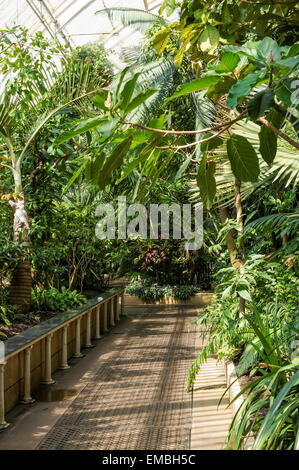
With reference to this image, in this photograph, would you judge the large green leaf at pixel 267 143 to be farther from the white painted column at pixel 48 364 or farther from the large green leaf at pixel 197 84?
the white painted column at pixel 48 364

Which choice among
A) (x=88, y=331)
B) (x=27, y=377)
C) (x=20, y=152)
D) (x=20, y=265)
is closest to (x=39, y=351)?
(x=27, y=377)

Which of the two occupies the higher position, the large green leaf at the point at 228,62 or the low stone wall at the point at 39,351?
the large green leaf at the point at 228,62

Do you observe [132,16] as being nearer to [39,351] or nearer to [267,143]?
[39,351]

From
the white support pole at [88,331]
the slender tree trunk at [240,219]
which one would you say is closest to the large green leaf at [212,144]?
the slender tree trunk at [240,219]

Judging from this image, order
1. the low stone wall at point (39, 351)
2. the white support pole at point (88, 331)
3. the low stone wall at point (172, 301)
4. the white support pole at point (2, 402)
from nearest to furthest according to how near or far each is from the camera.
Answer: the white support pole at point (2, 402) < the low stone wall at point (39, 351) < the white support pole at point (88, 331) < the low stone wall at point (172, 301)

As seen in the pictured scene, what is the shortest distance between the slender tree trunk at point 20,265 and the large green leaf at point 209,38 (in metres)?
3.99

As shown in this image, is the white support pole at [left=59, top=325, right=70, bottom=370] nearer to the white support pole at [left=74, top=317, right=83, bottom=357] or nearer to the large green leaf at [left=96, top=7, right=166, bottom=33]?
the white support pole at [left=74, top=317, right=83, bottom=357]

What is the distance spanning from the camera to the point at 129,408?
4.01 meters

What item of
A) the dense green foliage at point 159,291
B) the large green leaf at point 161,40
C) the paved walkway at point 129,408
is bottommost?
the paved walkway at point 129,408

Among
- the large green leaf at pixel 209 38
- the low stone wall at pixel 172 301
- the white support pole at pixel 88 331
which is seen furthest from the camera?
the low stone wall at pixel 172 301

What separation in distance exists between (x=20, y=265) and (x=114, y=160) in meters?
4.41

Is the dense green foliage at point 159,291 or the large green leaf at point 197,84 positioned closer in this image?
the large green leaf at point 197,84

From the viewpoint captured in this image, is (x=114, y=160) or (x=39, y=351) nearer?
(x=114, y=160)

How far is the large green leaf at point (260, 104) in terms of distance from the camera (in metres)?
1.04
